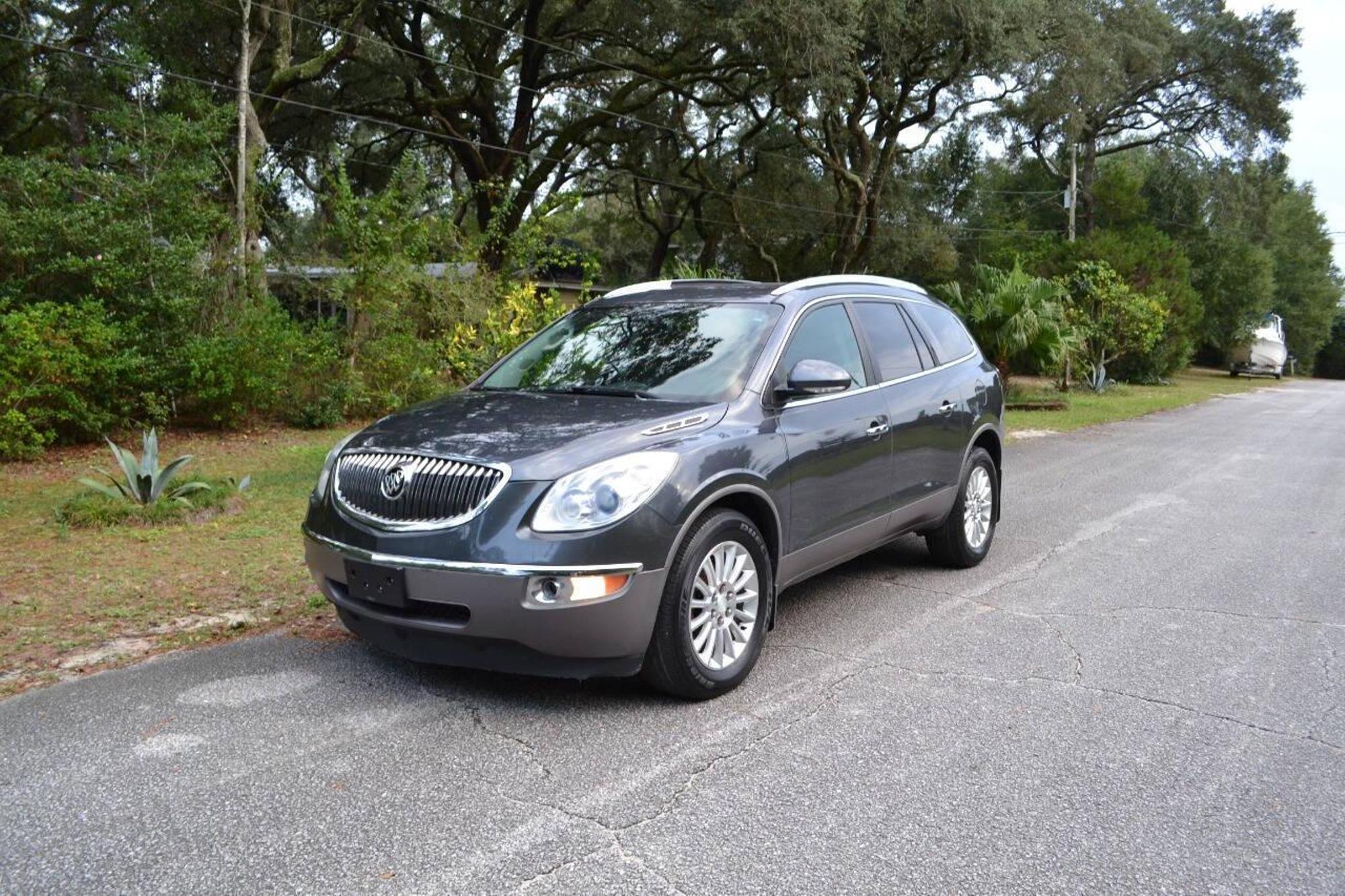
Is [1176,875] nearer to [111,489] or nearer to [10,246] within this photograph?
[111,489]

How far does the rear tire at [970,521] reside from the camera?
6.46 m

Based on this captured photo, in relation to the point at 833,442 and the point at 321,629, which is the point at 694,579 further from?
the point at 321,629

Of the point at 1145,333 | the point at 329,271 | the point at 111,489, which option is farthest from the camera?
the point at 1145,333

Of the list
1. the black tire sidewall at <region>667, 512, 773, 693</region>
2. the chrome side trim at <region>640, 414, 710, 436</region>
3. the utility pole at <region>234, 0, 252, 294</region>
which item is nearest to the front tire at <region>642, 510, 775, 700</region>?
the black tire sidewall at <region>667, 512, 773, 693</region>

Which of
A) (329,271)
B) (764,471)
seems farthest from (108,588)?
(329,271)

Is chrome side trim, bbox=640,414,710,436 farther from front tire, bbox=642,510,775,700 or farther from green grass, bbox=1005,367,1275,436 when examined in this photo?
green grass, bbox=1005,367,1275,436

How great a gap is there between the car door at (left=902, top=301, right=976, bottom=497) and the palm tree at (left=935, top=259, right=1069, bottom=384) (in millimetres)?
11511

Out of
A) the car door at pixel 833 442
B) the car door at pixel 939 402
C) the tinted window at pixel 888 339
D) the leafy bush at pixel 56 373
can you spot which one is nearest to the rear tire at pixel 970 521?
the car door at pixel 939 402

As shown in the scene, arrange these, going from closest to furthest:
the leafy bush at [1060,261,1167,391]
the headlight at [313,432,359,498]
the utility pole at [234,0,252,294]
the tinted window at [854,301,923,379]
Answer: the headlight at [313,432,359,498] → the tinted window at [854,301,923,379] → the utility pole at [234,0,252,294] → the leafy bush at [1060,261,1167,391]

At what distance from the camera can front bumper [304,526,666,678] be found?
3.77 metres

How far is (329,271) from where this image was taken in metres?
13.8

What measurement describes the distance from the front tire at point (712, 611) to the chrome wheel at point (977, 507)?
8.01 feet

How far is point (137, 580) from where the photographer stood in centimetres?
612

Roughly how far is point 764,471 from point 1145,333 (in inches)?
982
